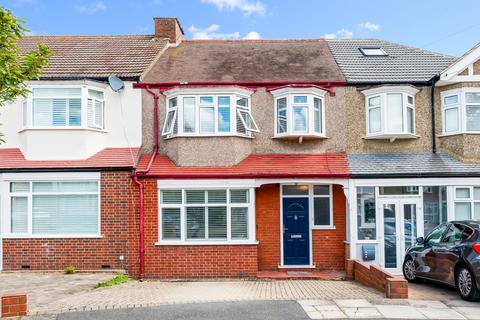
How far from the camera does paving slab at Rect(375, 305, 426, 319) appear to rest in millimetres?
7610

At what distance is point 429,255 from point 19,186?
10.8 meters

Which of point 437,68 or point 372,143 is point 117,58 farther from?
point 437,68

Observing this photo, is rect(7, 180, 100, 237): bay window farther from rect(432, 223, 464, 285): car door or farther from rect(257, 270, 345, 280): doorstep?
rect(432, 223, 464, 285): car door

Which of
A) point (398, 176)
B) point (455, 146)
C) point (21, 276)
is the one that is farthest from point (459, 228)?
point (21, 276)

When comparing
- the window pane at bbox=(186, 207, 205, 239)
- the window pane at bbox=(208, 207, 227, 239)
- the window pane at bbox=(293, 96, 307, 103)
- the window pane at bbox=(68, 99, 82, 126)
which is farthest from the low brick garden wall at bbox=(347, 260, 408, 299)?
the window pane at bbox=(68, 99, 82, 126)

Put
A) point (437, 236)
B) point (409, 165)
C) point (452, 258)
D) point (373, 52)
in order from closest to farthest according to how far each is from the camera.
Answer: point (452, 258), point (437, 236), point (409, 165), point (373, 52)

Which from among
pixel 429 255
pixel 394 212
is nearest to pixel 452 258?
pixel 429 255

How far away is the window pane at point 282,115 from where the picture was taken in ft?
43.7

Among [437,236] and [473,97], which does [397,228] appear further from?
[473,97]

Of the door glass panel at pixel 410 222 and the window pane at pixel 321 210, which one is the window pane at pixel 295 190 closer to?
the window pane at pixel 321 210

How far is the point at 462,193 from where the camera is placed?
12703 mm

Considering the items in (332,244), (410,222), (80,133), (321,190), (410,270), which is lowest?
(410,270)

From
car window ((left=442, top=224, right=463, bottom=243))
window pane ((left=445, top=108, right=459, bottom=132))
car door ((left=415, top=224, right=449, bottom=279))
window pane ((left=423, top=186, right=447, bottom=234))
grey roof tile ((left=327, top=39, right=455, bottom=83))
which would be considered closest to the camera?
car window ((left=442, top=224, right=463, bottom=243))

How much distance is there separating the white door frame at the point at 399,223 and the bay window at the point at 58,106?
342 inches
